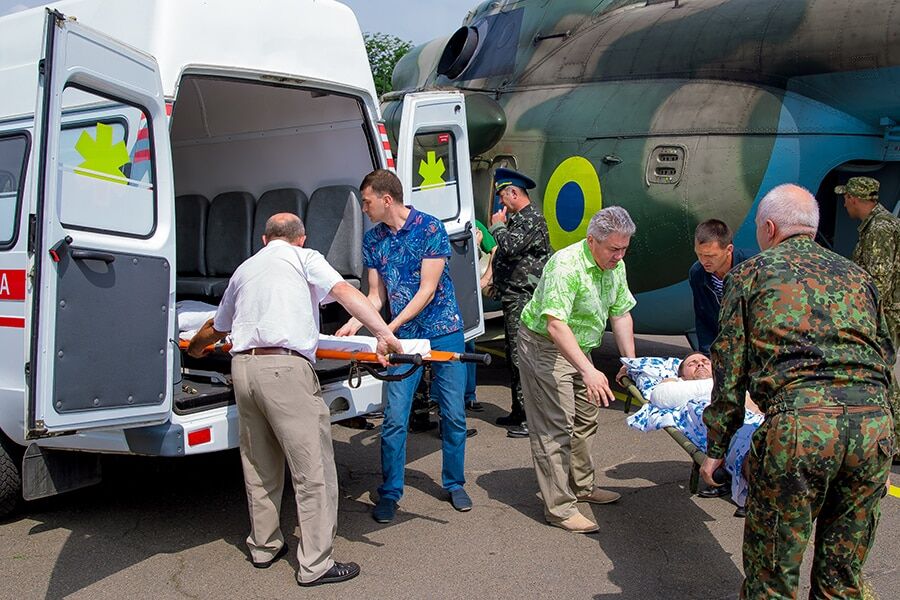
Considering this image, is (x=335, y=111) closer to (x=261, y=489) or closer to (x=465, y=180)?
(x=465, y=180)

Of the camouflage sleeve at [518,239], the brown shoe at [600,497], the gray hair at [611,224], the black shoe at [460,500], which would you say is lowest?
the brown shoe at [600,497]

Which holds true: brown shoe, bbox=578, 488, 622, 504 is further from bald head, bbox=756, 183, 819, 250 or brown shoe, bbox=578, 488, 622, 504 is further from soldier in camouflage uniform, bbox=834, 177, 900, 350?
bald head, bbox=756, 183, 819, 250

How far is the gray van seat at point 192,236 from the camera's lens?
6.80 m

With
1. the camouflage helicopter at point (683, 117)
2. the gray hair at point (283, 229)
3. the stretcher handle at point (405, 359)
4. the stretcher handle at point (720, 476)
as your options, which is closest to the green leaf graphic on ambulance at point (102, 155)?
the gray hair at point (283, 229)

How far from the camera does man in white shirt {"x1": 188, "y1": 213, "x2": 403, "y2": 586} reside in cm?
406

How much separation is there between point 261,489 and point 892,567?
2.88 metres

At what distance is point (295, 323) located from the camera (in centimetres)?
413

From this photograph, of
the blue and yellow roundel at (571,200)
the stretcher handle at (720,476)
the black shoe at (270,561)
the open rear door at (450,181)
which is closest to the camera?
the stretcher handle at (720,476)

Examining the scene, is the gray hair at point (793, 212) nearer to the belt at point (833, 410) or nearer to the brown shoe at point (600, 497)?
the belt at point (833, 410)

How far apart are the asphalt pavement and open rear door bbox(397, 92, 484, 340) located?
1113mm

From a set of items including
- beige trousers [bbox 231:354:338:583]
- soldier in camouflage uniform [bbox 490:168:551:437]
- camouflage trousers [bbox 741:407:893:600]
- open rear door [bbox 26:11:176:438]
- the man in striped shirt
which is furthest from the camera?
soldier in camouflage uniform [bbox 490:168:551:437]

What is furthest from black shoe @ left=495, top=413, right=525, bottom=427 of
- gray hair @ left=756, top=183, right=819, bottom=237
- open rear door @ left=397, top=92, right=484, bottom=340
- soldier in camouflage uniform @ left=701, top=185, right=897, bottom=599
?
gray hair @ left=756, top=183, right=819, bottom=237

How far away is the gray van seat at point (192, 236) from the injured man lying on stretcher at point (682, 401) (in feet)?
11.4

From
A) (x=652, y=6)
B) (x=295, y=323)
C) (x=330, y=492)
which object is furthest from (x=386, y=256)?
(x=652, y=6)
